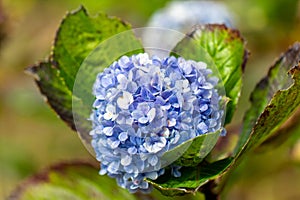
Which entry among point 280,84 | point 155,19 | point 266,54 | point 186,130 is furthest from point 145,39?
point 186,130

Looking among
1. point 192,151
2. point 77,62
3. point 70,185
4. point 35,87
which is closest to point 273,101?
point 192,151

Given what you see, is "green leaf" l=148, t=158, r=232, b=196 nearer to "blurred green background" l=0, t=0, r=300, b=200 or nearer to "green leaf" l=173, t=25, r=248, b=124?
"green leaf" l=173, t=25, r=248, b=124

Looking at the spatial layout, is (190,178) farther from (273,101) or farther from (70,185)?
(70,185)

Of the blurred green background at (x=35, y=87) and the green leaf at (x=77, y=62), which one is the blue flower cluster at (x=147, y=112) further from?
the blurred green background at (x=35, y=87)

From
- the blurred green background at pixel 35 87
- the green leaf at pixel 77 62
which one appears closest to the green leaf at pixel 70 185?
the green leaf at pixel 77 62

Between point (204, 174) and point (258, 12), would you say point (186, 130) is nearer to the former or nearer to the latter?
point (204, 174)

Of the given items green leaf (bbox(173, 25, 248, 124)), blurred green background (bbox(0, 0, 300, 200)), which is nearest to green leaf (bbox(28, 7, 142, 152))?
green leaf (bbox(173, 25, 248, 124))
